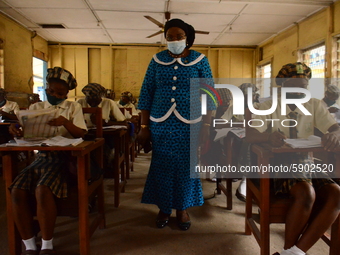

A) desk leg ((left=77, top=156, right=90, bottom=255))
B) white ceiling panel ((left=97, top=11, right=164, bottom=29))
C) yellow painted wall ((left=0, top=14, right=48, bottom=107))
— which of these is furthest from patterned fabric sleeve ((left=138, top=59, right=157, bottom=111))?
yellow painted wall ((left=0, top=14, right=48, bottom=107))

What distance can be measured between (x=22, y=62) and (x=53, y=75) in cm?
641

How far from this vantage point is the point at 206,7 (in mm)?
5629

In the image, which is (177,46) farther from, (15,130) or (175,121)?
(15,130)

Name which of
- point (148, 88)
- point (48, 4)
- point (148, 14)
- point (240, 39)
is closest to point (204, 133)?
point (148, 88)

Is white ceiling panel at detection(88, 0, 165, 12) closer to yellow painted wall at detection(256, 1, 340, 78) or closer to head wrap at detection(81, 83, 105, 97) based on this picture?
head wrap at detection(81, 83, 105, 97)

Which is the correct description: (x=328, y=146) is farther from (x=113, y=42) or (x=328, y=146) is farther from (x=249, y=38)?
(x=113, y=42)


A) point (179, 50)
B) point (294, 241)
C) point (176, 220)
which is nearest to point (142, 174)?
point (176, 220)

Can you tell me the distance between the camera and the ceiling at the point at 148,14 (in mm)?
5426

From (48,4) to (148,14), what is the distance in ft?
7.63

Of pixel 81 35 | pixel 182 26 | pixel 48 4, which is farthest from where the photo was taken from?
pixel 81 35

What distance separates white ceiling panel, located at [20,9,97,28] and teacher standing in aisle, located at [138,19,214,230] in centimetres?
491

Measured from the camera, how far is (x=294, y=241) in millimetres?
1373

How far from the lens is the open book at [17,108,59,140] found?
1.57 m

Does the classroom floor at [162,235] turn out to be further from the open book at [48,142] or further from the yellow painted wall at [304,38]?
the yellow painted wall at [304,38]
